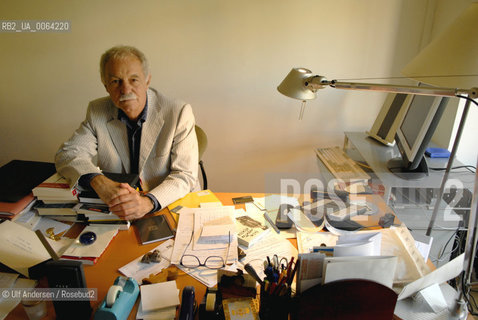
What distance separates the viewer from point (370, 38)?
240 centimetres

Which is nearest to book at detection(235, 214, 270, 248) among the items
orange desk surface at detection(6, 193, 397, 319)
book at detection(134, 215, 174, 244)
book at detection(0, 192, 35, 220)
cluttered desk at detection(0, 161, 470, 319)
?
cluttered desk at detection(0, 161, 470, 319)

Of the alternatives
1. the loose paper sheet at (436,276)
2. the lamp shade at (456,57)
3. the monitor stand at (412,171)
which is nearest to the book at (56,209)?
the loose paper sheet at (436,276)

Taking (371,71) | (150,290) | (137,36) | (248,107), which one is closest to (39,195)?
(150,290)

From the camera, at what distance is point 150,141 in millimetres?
1786

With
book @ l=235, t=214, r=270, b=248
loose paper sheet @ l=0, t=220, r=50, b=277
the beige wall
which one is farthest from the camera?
the beige wall

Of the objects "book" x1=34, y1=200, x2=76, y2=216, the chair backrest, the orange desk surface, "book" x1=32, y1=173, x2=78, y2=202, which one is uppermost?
the chair backrest

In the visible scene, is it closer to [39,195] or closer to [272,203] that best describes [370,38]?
[272,203]

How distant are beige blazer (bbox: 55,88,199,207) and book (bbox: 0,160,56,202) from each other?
188mm

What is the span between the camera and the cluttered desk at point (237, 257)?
0.89 meters

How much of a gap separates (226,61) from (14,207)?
5.73ft

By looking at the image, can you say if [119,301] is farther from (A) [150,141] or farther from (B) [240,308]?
(A) [150,141]

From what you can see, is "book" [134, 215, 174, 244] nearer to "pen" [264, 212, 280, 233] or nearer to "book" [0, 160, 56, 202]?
"pen" [264, 212, 280, 233]

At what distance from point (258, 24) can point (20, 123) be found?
222cm

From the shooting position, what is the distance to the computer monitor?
1473mm
